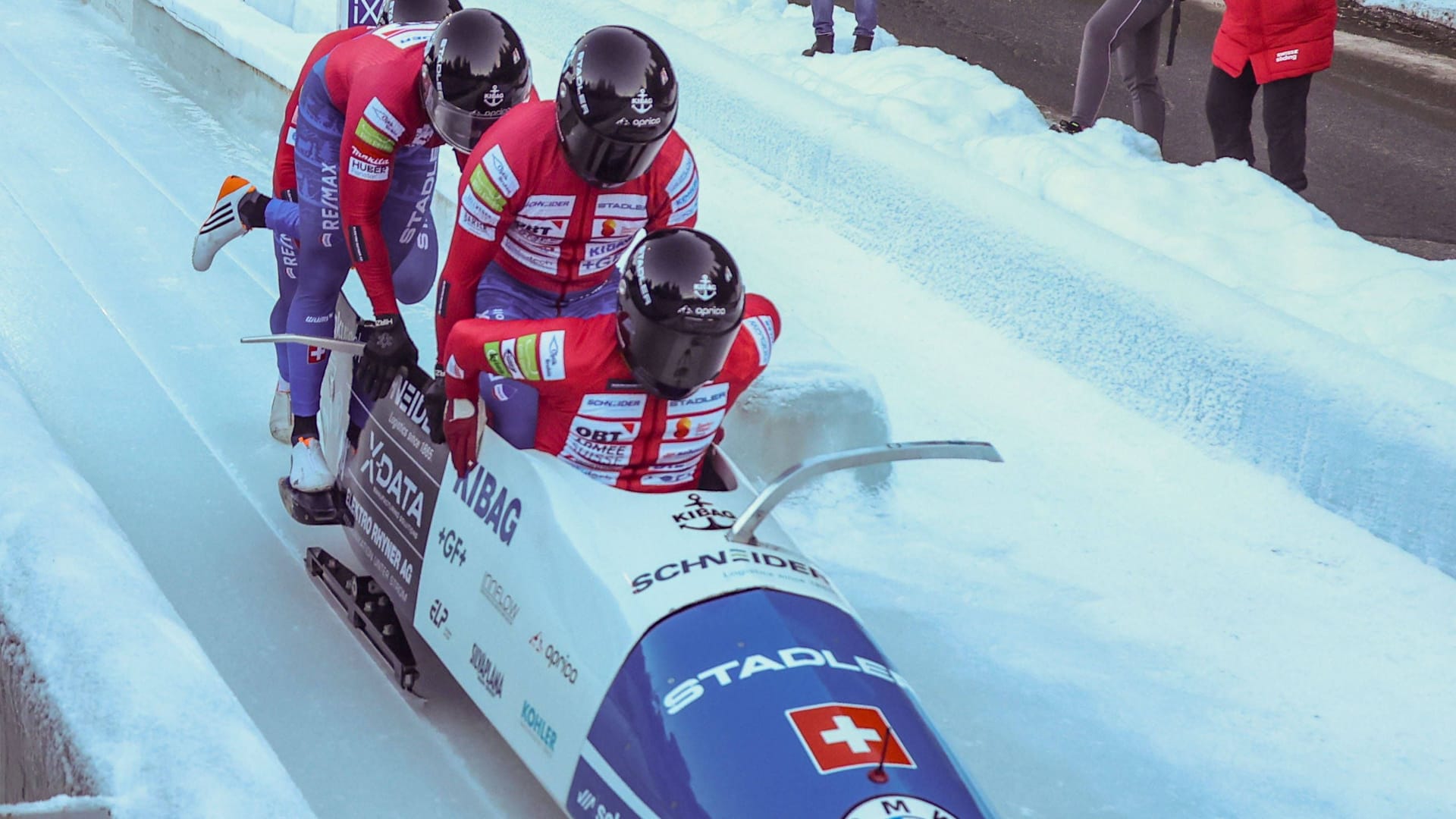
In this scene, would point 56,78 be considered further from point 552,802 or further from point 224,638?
point 552,802

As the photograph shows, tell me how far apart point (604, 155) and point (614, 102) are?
115mm

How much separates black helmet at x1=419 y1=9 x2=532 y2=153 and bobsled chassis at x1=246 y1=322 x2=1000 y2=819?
0.61m

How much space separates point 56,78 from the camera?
6020mm

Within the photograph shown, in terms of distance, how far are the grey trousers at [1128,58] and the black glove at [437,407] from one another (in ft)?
10.6

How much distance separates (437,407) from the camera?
2.61m

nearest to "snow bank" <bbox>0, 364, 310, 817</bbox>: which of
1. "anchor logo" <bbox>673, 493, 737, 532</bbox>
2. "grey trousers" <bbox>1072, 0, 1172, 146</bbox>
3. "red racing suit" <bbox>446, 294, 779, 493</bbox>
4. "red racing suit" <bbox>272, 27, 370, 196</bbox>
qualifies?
"red racing suit" <bbox>446, 294, 779, 493</bbox>

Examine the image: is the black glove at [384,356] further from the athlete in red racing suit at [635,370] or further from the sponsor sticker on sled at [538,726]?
the sponsor sticker on sled at [538,726]

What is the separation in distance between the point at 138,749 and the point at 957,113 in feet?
13.7

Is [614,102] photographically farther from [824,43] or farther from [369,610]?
[824,43]

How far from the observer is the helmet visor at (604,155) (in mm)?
2592

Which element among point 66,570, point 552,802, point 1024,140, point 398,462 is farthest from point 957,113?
point 66,570

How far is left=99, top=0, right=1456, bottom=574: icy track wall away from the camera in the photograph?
10.6ft

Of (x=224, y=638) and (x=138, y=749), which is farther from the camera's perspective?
(x=224, y=638)

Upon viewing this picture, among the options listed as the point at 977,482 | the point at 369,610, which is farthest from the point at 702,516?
the point at 977,482
